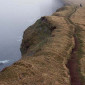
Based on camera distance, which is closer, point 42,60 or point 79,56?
point 42,60

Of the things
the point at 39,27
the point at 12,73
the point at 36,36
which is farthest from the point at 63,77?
the point at 39,27

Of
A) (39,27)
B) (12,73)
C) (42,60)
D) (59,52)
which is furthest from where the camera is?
(39,27)

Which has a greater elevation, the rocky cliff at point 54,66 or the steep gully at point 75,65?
the rocky cliff at point 54,66

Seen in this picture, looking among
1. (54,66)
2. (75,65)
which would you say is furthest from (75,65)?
(54,66)

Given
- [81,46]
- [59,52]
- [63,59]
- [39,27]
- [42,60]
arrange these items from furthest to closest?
1. [39,27]
2. [81,46]
3. [59,52]
4. [63,59]
5. [42,60]

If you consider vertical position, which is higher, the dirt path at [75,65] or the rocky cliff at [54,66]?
the rocky cliff at [54,66]

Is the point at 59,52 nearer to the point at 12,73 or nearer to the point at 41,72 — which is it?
the point at 41,72

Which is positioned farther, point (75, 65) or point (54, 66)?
point (75, 65)

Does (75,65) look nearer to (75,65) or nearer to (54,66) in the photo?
(75,65)

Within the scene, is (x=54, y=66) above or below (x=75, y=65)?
above

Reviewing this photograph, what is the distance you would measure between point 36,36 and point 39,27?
10.6m

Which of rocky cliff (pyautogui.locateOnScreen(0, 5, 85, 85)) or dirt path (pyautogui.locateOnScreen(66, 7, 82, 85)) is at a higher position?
rocky cliff (pyautogui.locateOnScreen(0, 5, 85, 85))

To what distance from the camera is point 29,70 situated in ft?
166

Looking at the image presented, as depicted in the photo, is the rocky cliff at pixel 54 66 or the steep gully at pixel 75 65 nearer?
the rocky cliff at pixel 54 66
